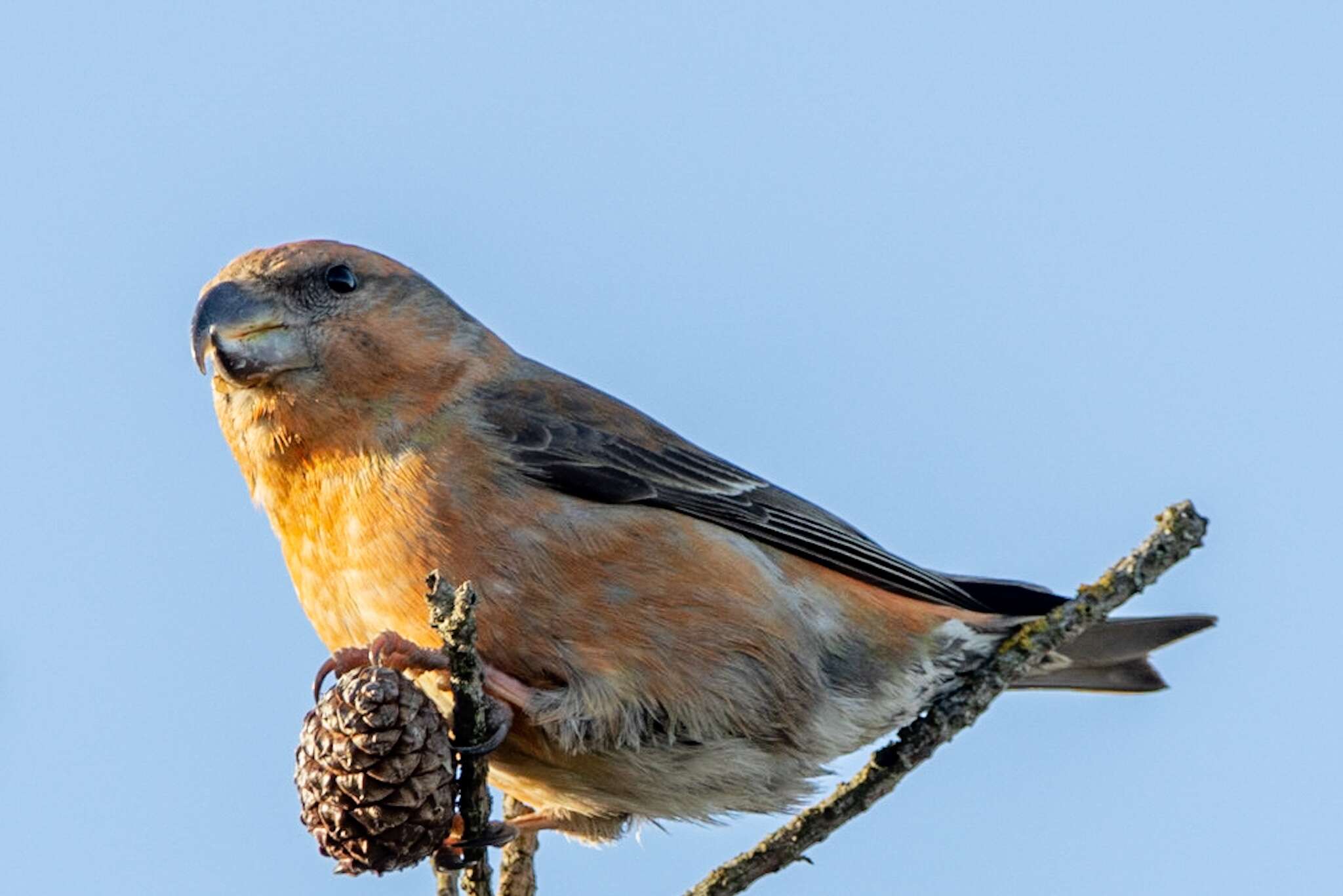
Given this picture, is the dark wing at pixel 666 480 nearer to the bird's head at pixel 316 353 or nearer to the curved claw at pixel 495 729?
the bird's head at pixel 316 353

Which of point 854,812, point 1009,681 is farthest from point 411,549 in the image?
point 1009,681

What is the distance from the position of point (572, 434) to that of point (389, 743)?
181cm

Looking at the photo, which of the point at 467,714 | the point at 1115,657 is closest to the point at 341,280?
the point at 467,714

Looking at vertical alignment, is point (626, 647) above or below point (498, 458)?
below

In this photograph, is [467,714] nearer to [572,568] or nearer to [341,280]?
[572,568]

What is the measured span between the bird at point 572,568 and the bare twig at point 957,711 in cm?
52

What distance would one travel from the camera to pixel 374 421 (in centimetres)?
480

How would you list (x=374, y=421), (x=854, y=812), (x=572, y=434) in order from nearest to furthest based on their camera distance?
(x=854, y=812)
(x=374, y=421)
(x=572, y=434)

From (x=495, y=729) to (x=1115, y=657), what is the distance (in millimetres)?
2503

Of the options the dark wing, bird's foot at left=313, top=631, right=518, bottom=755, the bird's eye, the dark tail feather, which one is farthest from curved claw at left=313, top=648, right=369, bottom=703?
the dark tail feather

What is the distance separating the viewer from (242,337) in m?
4.78

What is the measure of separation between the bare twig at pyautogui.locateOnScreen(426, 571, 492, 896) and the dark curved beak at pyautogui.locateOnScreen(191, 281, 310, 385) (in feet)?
4.69

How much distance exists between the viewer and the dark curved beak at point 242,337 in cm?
470

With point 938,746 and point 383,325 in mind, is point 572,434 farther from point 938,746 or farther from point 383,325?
point 938,746
